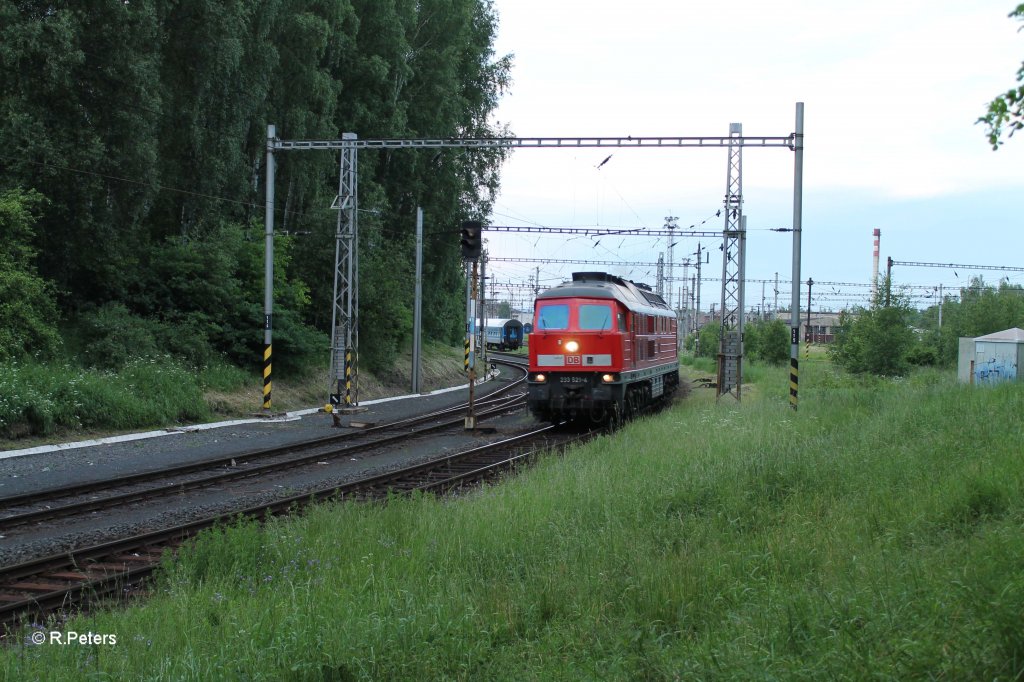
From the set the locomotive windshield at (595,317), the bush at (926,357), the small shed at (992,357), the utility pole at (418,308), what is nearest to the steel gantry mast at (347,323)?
the utility pole at (418,308)

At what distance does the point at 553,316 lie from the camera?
1978 centimetres

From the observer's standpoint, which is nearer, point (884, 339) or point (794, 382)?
point (794, 382)

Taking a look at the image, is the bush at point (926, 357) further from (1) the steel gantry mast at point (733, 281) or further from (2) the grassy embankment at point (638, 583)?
(2) the grassy embankment at point (638, 583)

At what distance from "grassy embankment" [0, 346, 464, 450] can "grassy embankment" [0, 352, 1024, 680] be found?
11235mm

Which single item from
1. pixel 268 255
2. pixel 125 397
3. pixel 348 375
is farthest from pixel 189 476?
pixel 348 375

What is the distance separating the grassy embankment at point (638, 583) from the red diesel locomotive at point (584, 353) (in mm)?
9005

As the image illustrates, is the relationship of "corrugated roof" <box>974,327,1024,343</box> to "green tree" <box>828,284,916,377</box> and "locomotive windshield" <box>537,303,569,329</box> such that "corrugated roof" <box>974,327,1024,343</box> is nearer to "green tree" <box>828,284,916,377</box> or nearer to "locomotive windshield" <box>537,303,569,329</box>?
"green tree" <box>828,284,916,377</box>

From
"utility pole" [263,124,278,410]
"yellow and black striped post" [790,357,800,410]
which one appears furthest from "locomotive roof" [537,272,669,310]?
"utility pole" [263,124,278,410]

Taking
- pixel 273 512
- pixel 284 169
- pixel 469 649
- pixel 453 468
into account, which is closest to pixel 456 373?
pixel 284 169

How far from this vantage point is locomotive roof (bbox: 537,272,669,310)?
768 inches

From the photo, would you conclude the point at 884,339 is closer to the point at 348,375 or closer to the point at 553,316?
the point at 553,316

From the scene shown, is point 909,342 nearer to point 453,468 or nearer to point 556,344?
point 556,344

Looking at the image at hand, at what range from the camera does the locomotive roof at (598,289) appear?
64.0 ft

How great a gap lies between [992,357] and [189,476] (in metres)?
19.8
